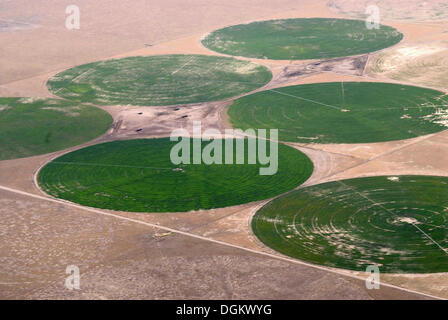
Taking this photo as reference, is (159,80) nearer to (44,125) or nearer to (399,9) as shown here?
(44,125)

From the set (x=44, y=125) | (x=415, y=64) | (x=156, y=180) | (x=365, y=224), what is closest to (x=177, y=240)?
(x=156, y=180)

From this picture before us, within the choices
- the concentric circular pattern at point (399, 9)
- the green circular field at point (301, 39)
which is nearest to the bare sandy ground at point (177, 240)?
the green circular field at point (301, 39)

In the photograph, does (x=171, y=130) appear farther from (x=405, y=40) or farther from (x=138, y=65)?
(x=405, y=40)

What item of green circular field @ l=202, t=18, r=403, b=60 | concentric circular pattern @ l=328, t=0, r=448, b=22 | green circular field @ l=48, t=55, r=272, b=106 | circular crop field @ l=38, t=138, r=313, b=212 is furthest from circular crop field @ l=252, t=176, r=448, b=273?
concentric circular pattern @ l=328, t=0, r=448, b=22

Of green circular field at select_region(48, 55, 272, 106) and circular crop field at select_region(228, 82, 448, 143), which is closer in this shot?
circular crop field at select_region(228, 82, 448, 143)

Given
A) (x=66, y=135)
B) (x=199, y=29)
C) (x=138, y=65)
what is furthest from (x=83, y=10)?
(x=66, y=135)

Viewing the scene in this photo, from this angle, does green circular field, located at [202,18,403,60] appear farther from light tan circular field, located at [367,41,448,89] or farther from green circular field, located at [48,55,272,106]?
green circular field, located at [48,55,272,106]

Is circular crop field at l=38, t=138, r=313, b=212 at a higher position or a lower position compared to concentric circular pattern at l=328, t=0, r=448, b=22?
lower
